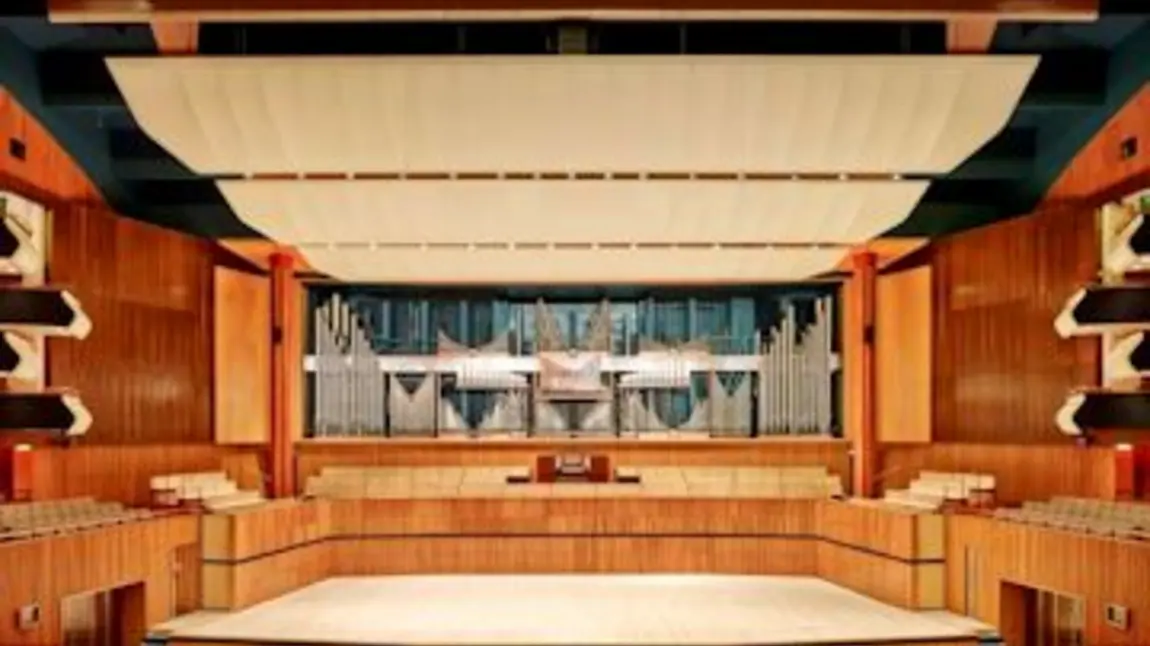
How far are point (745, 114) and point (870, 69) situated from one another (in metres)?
0.84

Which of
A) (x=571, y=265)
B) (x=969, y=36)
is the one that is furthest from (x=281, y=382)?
(x=969, y=36)

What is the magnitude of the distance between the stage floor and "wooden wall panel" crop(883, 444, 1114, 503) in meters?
1.22

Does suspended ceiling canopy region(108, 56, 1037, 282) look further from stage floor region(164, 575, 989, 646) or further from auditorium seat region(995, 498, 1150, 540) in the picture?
stage floor region(164, 575, 989, 646)

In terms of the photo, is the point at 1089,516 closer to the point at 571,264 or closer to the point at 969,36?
the point at 969,36

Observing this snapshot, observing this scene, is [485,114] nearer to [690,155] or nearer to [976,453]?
[690,155]

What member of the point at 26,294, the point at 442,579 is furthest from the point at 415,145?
the point at 442,579

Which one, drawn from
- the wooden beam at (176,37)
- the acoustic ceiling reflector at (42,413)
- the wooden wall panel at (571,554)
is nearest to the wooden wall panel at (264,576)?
the wooden wall panel at (571,554)

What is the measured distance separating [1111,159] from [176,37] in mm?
5813

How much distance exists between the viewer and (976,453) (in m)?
11.1

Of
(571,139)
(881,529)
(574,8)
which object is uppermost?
(574,8)

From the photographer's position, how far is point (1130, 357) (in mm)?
8734

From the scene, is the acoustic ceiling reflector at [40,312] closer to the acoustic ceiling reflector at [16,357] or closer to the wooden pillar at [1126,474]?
the acoustic ceiling reflector at [16,357]

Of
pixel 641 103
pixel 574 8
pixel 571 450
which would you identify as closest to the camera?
pixel 574 8

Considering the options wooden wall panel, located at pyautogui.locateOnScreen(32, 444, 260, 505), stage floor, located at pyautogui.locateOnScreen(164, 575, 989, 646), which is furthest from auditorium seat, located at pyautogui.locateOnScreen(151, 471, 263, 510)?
stage floor, located at pyautogui.locateOnScreen(164, 575, 989, 646)
